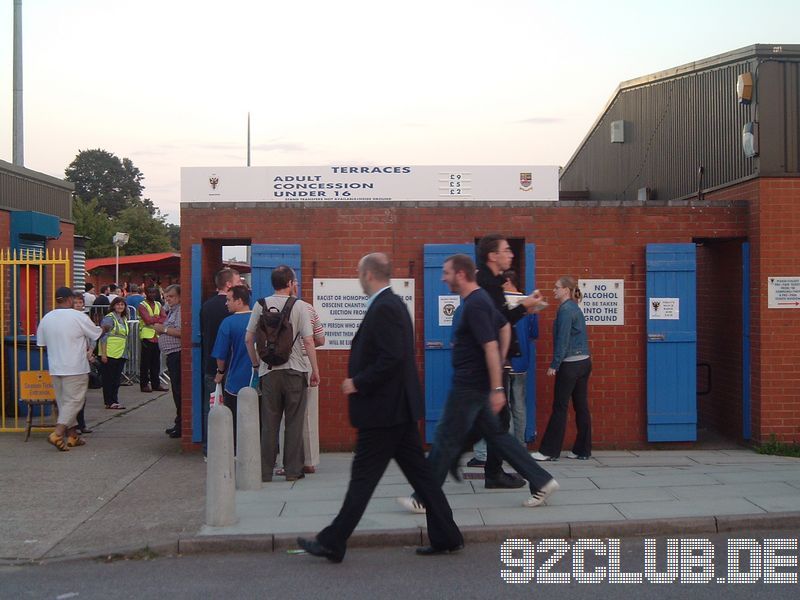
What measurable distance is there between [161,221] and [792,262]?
54.2 metres

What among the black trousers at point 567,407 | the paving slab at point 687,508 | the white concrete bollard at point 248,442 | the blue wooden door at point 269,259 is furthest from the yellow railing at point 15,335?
the paving slab at point 687,508

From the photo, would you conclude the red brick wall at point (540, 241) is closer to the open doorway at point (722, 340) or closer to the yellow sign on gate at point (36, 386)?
the open doorway at point (722, 340)

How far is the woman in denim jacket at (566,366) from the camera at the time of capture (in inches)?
363

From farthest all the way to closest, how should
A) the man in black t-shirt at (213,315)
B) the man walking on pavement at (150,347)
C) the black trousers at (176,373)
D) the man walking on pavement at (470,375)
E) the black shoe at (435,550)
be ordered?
the man walking on pavement at (150,347)
the black trousers at (176,373)
the man in black t-shirt at (213,315)
the man walking on pavement at (470,375)
the black shoe at (435,550)

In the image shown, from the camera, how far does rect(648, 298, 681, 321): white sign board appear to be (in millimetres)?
9938

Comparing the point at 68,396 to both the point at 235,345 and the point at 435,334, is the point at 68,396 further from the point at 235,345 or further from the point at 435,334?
the point at 435,334

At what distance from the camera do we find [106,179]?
81.2m

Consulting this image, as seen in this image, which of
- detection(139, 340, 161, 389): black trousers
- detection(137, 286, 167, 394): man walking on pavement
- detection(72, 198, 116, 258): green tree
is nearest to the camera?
detection(137, 286, 167, 394): man walking on pavement

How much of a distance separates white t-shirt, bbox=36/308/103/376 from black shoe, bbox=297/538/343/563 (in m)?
5.16

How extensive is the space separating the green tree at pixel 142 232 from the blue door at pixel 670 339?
45.8 metres

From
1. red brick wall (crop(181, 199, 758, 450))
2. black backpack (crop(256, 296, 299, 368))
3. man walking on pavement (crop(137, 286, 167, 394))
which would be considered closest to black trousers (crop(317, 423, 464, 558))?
black backpack (crop(256, 296, 299, 368))

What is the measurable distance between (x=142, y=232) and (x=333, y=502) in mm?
49411

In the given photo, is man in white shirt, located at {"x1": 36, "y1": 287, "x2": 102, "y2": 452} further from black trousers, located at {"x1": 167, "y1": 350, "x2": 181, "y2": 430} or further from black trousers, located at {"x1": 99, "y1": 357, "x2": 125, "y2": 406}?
black trousers, located at {"x1": 99, "y1": 357, "x2": 125, "y2": 406}

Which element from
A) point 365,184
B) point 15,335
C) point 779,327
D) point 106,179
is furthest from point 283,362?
point 106,179
